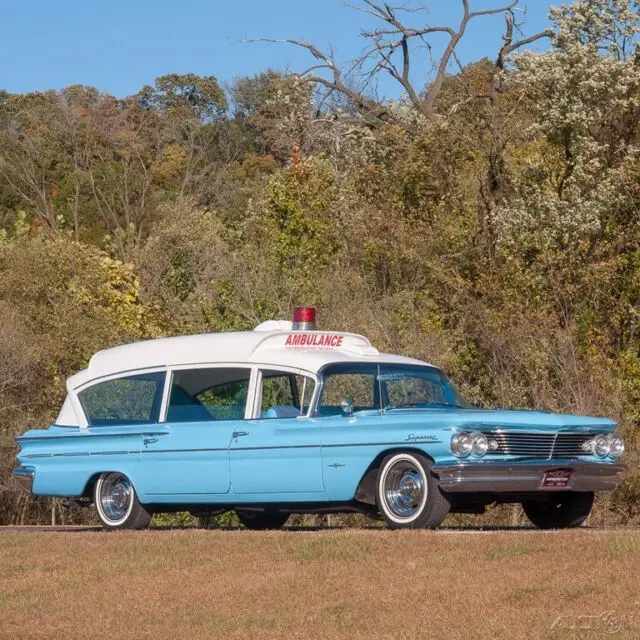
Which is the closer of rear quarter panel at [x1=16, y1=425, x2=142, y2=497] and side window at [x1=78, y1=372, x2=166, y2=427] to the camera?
Answer: rear quarter panel at [x1=16, y1=425, x2=142, y2=497]

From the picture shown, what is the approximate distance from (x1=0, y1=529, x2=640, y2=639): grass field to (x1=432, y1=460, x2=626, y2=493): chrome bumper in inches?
23.7

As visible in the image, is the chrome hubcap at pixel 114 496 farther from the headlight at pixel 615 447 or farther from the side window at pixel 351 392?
the headlight at pixel 615 447

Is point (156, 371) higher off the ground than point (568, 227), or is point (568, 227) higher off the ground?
point (568, 227)

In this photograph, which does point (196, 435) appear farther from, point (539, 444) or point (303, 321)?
point (539, 444)

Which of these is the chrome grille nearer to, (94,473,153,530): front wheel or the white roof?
the white roof

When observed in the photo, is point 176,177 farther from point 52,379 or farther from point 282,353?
point 282,353

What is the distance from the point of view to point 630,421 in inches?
1086

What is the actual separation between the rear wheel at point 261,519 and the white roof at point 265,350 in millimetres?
1802

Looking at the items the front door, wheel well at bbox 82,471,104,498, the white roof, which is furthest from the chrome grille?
wheel well at bbox 82,471,104,498

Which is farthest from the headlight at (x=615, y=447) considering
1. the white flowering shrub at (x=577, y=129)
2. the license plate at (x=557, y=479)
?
the white flowering shrub at (x=577, y=129)

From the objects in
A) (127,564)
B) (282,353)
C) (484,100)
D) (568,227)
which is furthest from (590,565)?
(484,100)

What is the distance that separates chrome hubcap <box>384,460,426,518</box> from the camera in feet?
39.0

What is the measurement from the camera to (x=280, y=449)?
12.6 metres

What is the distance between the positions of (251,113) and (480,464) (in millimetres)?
70238
